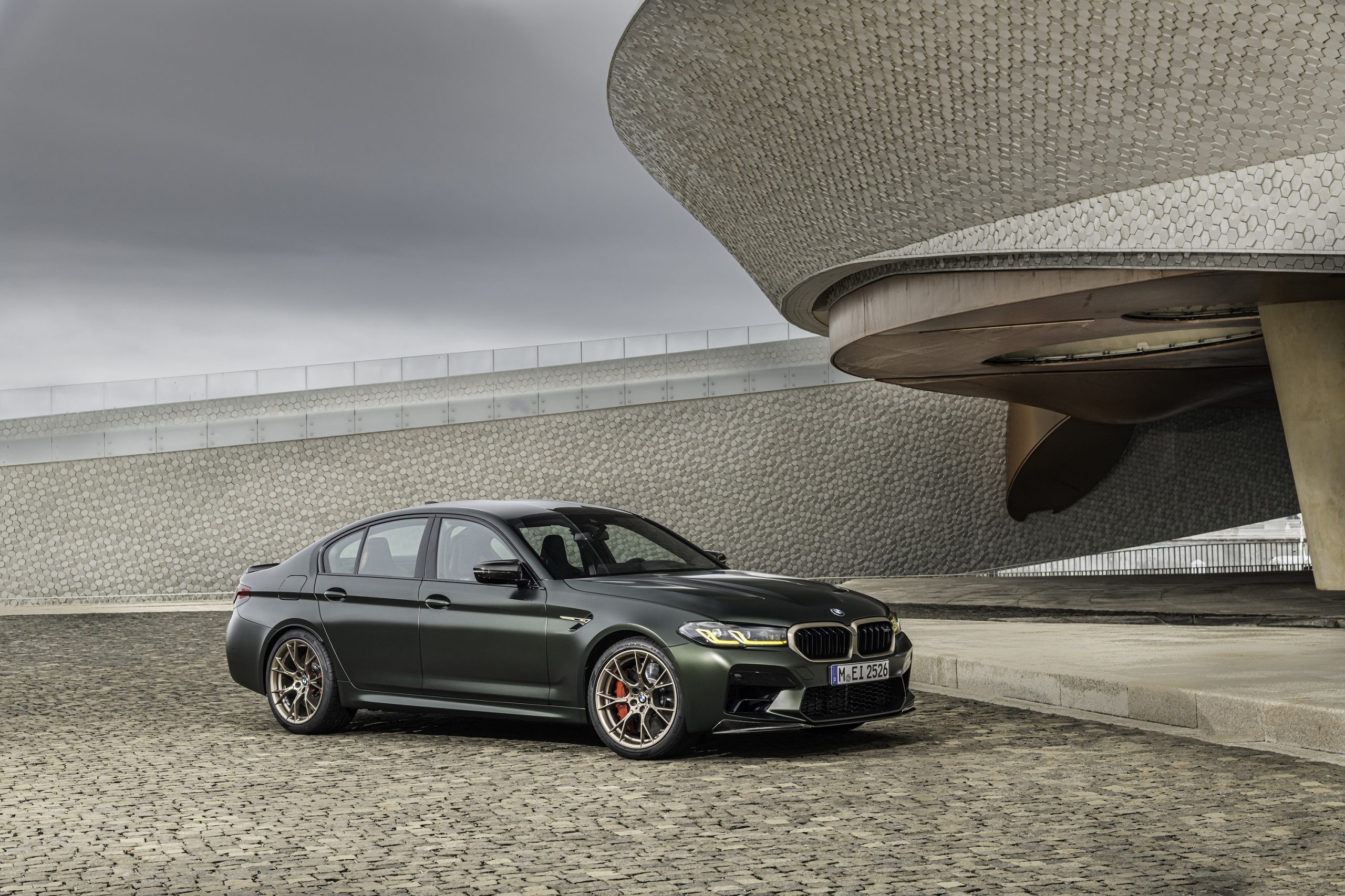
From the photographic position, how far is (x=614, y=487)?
42188 mm

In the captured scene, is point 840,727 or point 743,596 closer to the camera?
point 743,596

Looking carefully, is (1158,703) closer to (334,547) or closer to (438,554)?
(438,554)

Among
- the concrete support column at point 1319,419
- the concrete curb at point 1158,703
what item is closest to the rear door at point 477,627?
the concrete curb at point 1158,703

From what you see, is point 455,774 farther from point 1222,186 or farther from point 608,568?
point 1222,186

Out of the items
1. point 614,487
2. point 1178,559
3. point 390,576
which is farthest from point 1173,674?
point 1178,559

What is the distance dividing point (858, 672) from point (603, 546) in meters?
1.84

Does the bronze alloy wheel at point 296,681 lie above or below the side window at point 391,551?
below

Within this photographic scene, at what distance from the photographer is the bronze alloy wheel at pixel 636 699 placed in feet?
25.1

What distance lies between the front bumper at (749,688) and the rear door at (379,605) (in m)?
1.96

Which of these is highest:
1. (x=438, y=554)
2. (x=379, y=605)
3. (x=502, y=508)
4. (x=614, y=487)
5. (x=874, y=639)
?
(x=614, y=487)

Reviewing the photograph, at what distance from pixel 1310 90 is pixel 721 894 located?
14.8 meters

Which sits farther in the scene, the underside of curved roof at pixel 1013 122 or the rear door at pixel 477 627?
the underside of curved roof at pixel 1013 122

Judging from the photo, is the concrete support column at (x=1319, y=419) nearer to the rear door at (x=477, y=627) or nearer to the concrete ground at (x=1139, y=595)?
the concrete ground at (x=1139, y=595)

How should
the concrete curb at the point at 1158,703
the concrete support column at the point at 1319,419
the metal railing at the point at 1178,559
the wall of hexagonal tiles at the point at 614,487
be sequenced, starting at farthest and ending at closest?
1. the metal railing at the point at 1178,559
2. the wall of hexagonal tiles at the point at 614,487
3. the concrete support column at the point at 1319,419
4. the concrete curb at the point at 1158,703
